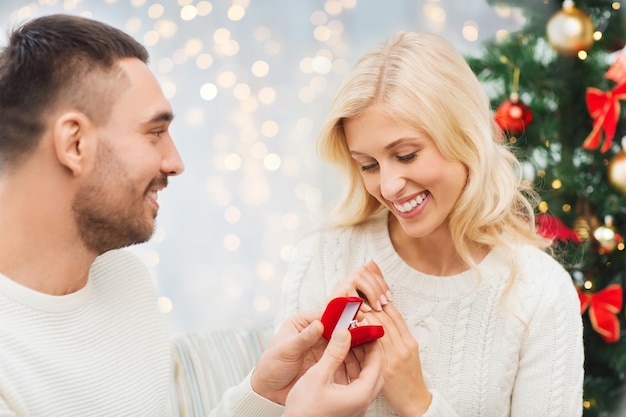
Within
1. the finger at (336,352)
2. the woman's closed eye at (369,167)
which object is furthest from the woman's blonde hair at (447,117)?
the finger at (336,352)

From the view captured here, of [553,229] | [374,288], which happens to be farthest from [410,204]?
[553,229]

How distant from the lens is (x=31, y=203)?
123cm

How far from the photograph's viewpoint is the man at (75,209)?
1.23m

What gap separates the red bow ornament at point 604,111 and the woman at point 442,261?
59 centimetres

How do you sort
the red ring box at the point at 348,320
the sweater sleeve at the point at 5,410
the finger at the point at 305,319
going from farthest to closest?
the finger at the point at 305,319 → the red ring box at the point at 348,320 → the sweater sleeve at the point at 5,410

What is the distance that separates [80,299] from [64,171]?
0.26 m

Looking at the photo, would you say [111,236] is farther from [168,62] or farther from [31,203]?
[168,62]

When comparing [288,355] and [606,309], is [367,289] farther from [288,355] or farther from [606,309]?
[606,309]

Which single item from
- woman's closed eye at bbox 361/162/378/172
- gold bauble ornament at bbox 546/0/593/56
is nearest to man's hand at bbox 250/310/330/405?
woman's closed eye at bbox 361/162/378/172

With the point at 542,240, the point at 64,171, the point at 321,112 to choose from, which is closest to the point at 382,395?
the point at 542,240

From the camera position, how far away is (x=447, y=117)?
5.09ft

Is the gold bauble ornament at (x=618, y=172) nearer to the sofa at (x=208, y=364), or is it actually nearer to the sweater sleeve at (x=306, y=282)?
the sweater sleeve at (x=306, y=282)

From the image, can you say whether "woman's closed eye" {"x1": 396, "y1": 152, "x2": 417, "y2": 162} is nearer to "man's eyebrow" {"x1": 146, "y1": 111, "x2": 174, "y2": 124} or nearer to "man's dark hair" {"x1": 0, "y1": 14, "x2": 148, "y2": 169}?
"man's eyebrow" {"x1": 146, "y1": 111, "x2": 174, "y2": 124}

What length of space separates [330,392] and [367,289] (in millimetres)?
311
